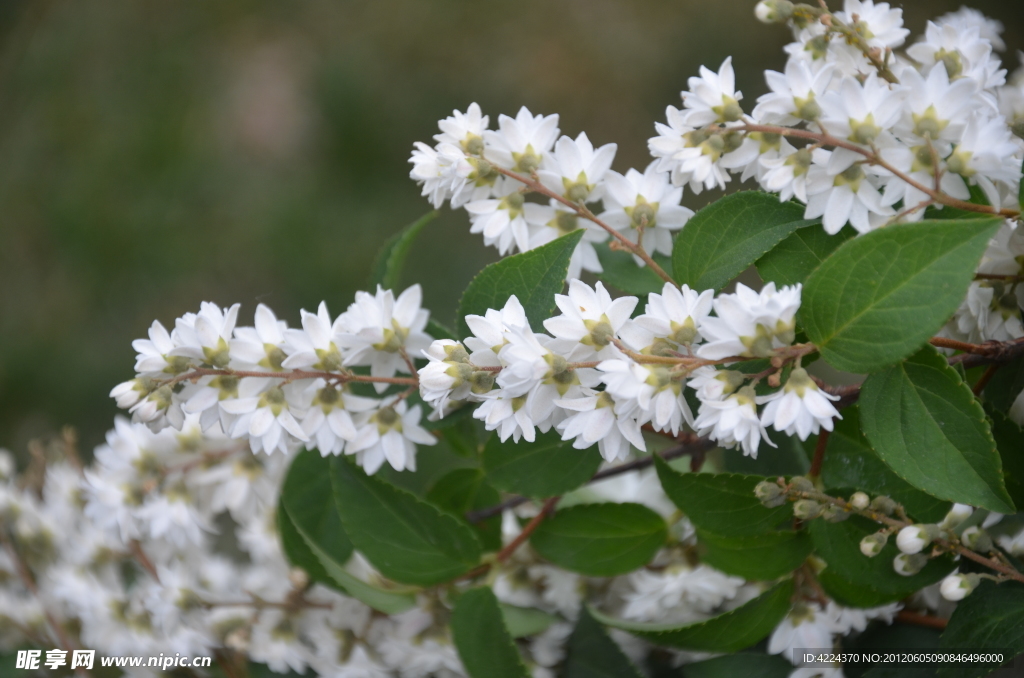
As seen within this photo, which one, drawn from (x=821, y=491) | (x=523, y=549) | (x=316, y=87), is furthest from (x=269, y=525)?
(x=316, y=87)

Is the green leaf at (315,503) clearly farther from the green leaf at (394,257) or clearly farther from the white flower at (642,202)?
the white flower at (642,202)

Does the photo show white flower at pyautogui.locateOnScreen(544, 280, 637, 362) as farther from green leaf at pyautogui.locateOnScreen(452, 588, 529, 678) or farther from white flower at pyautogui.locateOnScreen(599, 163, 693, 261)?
green leaf at pyautogui.locateOnScreen(452, 588, 529, 678)

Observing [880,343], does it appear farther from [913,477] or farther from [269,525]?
[269,525]

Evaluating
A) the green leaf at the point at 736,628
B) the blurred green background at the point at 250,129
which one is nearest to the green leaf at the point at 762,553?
the green leaf at the point at 736,628

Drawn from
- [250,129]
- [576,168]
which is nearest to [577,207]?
[576,168]

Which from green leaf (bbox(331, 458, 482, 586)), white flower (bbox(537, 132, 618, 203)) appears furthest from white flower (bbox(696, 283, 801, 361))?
green leaf (bbox(331, 458, 482, 586))
